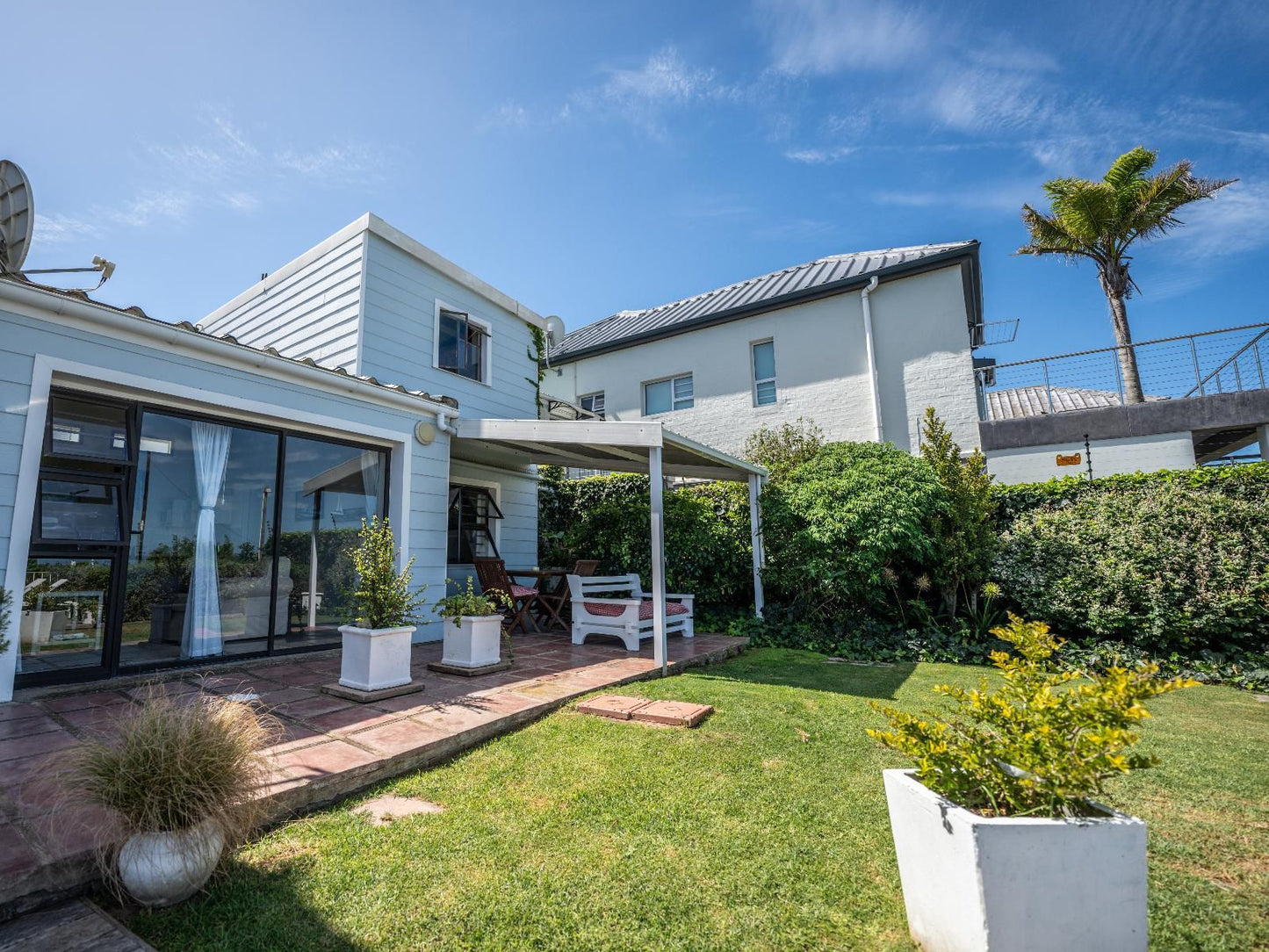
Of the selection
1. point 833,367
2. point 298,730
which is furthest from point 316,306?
point 833,367

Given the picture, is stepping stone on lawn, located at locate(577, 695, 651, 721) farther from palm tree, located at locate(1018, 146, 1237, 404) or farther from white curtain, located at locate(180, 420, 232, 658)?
palm tree, located at locate(1018, 146, 1237, 404)

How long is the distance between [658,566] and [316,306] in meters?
6.38

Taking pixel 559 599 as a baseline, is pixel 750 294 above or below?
above

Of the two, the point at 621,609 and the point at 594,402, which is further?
the point at 594,402

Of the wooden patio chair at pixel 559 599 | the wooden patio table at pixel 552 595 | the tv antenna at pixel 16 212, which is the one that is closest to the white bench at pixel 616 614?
the wooden patio chair at pixel 559 599

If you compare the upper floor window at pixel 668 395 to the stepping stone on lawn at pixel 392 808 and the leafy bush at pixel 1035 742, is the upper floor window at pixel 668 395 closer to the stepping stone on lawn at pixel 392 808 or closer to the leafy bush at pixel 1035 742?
the stepping stone on lawn at pixel 392 808

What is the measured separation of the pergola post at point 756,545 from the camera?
847cm

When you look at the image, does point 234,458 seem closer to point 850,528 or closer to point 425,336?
point 425,336

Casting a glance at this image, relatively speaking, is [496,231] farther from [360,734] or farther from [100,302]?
[360,734]

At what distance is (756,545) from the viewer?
8.52 metres

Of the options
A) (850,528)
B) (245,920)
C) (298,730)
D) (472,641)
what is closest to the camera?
(245,920)

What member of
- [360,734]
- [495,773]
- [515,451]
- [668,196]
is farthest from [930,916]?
[668,196]

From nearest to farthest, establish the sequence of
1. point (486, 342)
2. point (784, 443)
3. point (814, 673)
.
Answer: point (814, 673) → point (486, 342) → point (784, 443)

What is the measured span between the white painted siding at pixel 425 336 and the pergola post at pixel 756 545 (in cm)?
415
